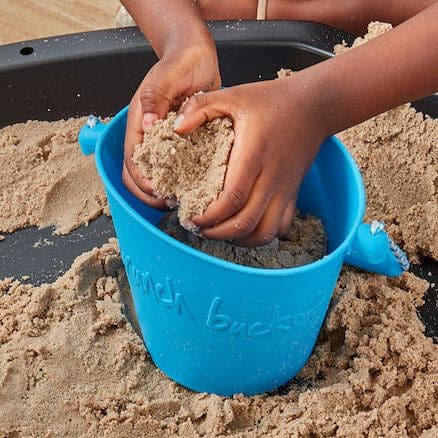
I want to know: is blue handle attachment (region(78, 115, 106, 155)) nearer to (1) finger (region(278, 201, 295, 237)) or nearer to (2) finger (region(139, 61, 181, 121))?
(2) finger (region(139, 61, 181, 121))

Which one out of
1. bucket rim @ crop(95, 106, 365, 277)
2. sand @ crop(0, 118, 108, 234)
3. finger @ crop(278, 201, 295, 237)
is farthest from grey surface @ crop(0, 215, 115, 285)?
finger @ crop(278, 201, 295, 237)

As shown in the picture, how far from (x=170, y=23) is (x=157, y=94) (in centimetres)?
25

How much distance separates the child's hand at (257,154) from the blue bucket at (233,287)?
45 millimetres

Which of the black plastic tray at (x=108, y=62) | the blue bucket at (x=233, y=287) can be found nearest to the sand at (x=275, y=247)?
the blue bucket at (x=233, y=287)

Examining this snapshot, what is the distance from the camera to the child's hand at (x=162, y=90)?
0.69 m

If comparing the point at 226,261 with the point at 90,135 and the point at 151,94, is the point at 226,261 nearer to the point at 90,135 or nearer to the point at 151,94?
the point at 151,94

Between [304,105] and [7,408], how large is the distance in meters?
0.52

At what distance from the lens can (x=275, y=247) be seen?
0.79 m

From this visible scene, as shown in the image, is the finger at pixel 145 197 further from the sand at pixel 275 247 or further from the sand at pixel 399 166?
the sand at pixel 399 166

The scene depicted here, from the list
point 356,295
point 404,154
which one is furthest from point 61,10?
point 356,295

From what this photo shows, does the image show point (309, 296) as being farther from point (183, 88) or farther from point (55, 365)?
point (55, 365)

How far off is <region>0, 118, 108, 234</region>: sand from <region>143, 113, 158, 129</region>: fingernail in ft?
1.51

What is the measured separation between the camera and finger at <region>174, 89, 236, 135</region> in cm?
65

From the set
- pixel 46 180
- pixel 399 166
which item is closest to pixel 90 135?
pixel 46 180
